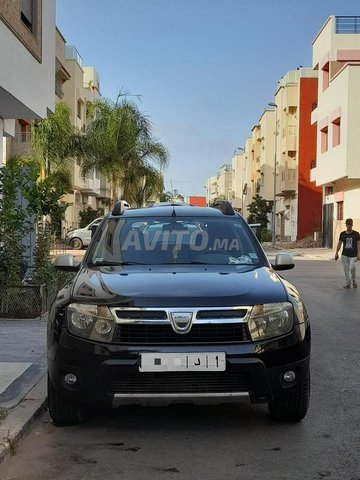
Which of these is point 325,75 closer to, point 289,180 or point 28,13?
point 289,180

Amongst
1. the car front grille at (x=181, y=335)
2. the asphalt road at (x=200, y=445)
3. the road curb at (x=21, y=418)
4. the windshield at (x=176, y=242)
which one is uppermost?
the windshield at (x=176, y=242)

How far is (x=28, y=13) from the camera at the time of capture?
14570mm

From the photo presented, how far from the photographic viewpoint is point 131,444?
4473mm

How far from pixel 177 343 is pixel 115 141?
31.3m

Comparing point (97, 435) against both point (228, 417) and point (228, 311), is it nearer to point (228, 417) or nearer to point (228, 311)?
point (228, 417)

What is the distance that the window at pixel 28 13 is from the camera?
14102mm

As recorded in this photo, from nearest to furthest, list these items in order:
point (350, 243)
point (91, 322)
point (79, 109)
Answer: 1. point (91, 322)
2. point (350, 243)
3. point (79, 109)

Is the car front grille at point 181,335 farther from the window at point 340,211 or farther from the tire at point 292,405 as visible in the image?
the window at point 340,211

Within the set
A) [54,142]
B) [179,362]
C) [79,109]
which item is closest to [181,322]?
[179,362]

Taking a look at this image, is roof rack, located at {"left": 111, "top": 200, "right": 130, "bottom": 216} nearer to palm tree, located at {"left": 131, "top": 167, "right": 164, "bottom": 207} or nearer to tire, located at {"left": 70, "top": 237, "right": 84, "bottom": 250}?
tire, located at {"left": 70, "top": 237, "right": 84, "bottom": 250}

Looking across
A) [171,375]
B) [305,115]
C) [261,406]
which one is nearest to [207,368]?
[171,375]

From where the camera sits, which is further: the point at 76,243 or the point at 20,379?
the point at 76,243

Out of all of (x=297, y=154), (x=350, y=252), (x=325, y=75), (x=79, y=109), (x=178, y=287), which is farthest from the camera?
(x=297, y=154)

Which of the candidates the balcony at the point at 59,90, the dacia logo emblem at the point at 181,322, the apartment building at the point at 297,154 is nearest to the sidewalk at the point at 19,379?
the dacia logo emblem at the point at 181,322
